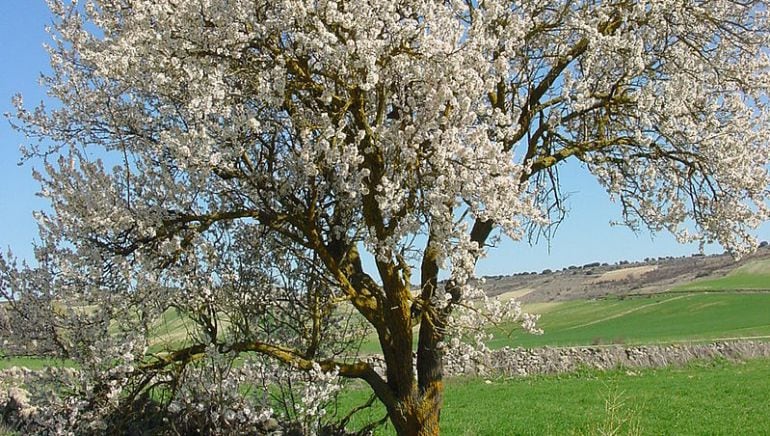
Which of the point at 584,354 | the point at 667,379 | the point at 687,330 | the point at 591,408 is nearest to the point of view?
the point at 591,408

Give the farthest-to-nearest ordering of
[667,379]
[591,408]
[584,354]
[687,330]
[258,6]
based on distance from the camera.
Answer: [687,330], [584,354], [667,379], [591,408], [258,6]

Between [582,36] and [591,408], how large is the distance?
13809mm

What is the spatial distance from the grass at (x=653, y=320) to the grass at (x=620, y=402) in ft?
44.6

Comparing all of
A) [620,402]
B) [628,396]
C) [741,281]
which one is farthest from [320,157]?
[741,281]

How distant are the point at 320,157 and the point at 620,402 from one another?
33.9 ft

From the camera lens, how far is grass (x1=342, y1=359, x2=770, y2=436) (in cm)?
1683

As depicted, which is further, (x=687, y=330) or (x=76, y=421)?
(x=687, y=330)

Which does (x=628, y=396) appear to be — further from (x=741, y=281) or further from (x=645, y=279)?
(x=645, y=279)

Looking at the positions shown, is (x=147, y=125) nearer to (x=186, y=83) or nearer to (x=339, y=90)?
(x=186, y=83)

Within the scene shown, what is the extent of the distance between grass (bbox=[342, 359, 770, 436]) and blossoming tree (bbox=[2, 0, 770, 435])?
3620 mm

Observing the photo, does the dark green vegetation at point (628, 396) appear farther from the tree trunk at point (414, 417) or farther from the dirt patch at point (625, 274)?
the dirt patch at point (625, 274)

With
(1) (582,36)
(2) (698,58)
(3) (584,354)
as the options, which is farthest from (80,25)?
(3) (584,354)

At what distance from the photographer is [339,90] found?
7406 mm

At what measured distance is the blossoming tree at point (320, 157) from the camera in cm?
691
